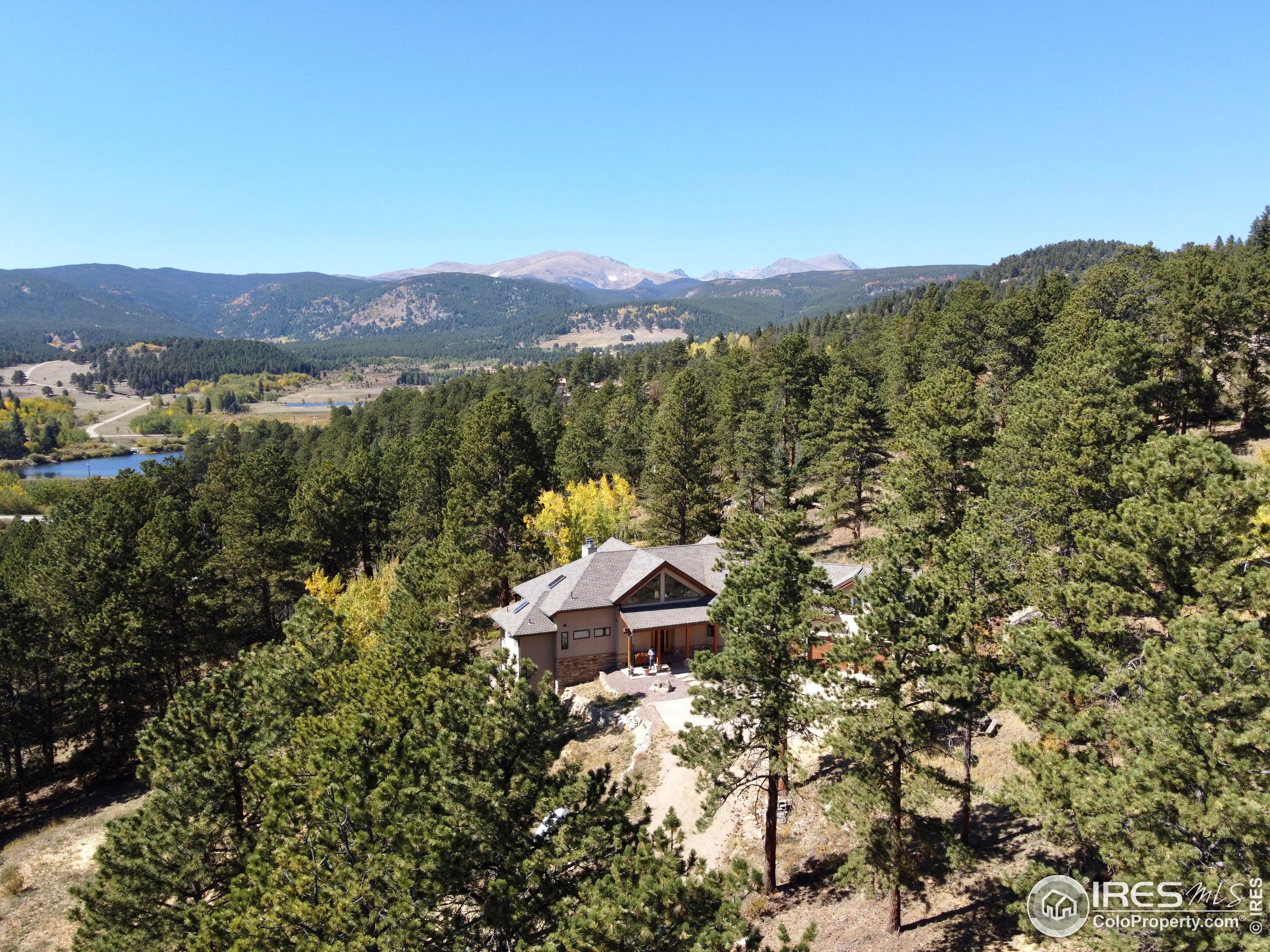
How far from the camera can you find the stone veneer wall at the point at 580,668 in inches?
1281

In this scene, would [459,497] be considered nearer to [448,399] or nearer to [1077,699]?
[1077,699]

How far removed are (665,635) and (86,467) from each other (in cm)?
18090

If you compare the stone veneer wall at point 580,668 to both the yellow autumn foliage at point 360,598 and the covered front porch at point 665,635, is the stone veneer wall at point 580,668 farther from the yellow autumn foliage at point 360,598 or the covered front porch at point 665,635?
the yellow autumn foliage at point 360,598

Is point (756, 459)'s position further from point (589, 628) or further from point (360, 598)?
point (360, 598)

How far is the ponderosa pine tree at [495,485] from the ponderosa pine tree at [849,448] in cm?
1813

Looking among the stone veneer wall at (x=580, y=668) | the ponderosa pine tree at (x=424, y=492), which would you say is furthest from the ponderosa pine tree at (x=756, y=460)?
the ponderosa pine tree at (x=424, y=492)

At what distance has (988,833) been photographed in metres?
19.3

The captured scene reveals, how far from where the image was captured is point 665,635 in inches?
1341

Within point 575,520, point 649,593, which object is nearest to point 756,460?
point 575,520

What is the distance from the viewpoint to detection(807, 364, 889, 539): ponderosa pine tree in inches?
1671

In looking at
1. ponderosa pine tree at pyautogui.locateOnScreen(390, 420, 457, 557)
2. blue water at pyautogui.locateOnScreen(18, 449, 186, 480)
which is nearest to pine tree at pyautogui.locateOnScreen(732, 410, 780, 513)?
ponderosa pine tree at pyautogui.locateOnScreen(390, 420, 457, 557)

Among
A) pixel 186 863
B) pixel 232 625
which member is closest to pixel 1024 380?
pixel 186 863

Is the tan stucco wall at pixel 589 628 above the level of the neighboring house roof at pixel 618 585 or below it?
below

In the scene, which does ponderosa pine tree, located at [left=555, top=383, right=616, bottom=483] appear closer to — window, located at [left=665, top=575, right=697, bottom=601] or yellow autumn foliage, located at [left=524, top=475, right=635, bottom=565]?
yellow autumn foliage, located at [left=524, top=475, right=635, bottom=565]
